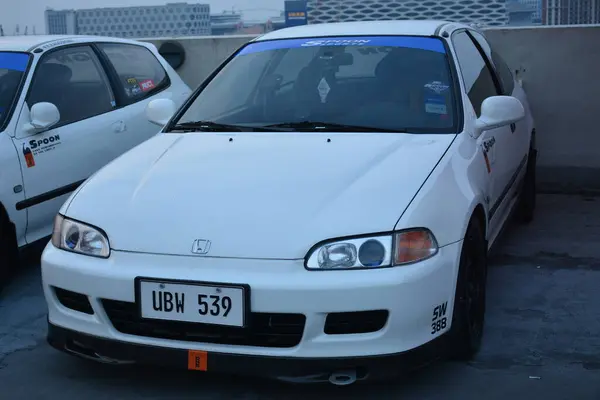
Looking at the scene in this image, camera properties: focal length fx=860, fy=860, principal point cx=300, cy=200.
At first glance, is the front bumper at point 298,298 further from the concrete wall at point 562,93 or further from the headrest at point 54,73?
the concrete wall at point 562,93

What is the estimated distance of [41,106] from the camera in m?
5.04

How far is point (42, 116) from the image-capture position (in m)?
5.03

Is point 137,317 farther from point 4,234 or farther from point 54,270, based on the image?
point 4,234

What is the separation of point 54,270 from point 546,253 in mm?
3311

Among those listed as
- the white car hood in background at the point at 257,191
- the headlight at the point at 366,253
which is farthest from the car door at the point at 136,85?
the headlight at the point at 366,253

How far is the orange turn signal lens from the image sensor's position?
3.08 m

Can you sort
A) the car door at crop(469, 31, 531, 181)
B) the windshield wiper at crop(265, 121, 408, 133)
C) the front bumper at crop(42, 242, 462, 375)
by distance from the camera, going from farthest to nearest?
1. the car door at crop(469, 31, 531, 181)
2. the windshield wiper at crop(265, 121, 408, 133)
3. the front bumper at crop(42, 242, 462, 375)

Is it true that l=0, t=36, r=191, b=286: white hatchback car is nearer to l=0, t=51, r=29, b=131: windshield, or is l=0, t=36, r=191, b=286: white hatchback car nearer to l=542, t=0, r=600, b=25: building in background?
l=0, t=51, r=29, b=131: windshield

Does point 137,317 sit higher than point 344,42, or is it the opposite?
point 344,42

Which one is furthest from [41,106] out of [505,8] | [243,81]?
[505,8]

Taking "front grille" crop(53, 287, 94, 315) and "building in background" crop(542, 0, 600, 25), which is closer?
"front grille" crop(53, 287, 94, 315)

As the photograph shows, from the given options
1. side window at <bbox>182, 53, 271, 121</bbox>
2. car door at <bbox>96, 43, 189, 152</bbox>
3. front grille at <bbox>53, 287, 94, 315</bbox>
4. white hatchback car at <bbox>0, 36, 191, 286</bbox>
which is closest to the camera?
front grille at <bbox>53, 287, 94, 315</bbox>

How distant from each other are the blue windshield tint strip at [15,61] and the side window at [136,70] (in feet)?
2.62

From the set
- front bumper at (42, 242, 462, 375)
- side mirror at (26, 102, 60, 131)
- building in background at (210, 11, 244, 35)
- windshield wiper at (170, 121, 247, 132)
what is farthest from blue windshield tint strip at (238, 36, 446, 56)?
building in background at (210, 11, 244, 35)
